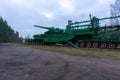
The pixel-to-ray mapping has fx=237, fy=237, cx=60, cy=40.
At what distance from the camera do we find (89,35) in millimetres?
30188

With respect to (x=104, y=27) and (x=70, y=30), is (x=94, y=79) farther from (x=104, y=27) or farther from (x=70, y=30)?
(x=70, y=30)

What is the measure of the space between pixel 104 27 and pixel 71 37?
6256 millimetres

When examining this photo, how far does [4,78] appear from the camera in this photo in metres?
7.20

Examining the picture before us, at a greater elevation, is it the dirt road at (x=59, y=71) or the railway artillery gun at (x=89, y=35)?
the railway artillery gun at (x=89, y=35)

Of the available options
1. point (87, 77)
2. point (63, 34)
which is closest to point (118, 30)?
point (63, 34)

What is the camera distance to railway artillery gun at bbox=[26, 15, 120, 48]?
27.2m

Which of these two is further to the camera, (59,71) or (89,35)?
(89,35)

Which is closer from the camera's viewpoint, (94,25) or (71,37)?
(94,25)

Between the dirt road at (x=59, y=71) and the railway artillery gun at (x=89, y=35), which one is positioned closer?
the dirt road at (x=59, y=71)

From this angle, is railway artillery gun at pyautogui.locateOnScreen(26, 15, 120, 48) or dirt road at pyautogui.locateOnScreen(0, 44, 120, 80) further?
railway artillery gun at pyautogui.locateOnScreen(26, 15, 120, 48)

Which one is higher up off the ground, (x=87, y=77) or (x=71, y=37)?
(x=71, y=37)

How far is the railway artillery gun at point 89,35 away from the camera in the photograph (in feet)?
89.4

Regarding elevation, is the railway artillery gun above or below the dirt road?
above

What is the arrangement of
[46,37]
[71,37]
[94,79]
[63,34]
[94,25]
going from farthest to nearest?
1. [46,37]
2. [63,34]
3. [71,37]
4. [94,25]
5. [94,79]
